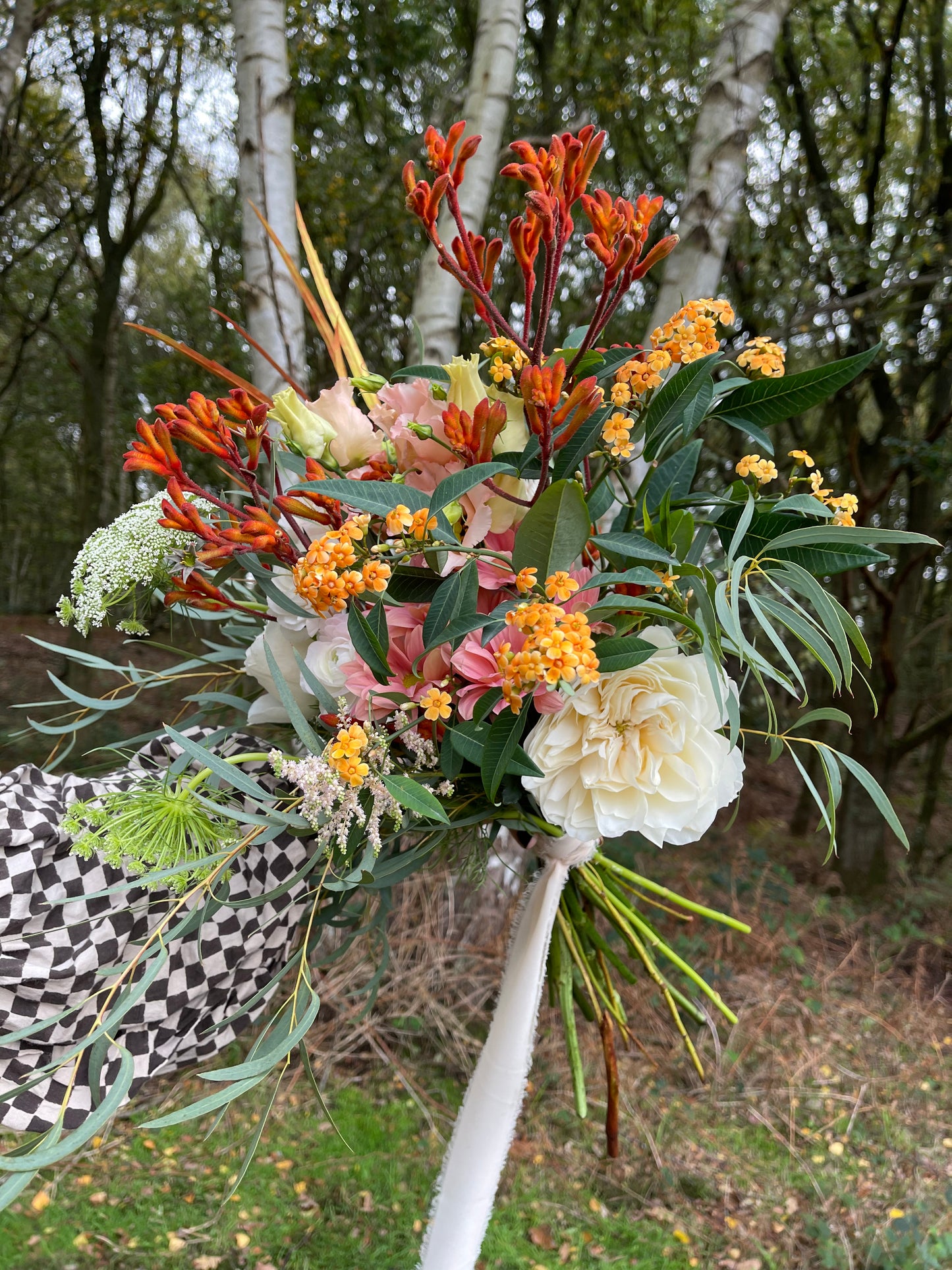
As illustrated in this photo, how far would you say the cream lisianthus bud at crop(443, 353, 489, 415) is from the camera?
708 millimetres

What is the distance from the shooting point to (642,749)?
717 mm

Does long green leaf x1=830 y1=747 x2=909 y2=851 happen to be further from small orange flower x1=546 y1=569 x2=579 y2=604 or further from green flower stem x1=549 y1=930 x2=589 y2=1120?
green flower stem x1=549 y1=930 x2=589 y2=1120

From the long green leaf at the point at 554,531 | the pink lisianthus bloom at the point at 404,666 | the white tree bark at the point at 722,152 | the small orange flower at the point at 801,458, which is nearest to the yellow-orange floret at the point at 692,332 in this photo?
the small orange flower at the point at 801,458

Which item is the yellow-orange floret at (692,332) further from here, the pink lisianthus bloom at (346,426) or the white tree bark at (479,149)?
the white tree bark at (479,149)

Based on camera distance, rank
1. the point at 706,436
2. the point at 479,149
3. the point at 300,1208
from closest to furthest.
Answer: the point at 300,1208 → the point at 479,149 → the point at 706,436

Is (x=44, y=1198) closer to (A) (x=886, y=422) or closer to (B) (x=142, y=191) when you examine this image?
(A) (x=886, y=422)

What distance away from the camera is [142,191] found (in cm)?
668

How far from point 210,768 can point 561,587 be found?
36 centimetres

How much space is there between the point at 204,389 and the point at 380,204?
1.87m

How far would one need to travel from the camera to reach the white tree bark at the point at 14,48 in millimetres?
2697

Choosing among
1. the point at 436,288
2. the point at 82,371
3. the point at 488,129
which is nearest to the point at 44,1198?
the point at 436,288

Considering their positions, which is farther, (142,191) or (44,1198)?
(142,191)

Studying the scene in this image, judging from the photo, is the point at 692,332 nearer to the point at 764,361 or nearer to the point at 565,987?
the point at 764,361

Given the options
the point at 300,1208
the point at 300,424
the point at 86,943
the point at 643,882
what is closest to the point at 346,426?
the point at 300,424
